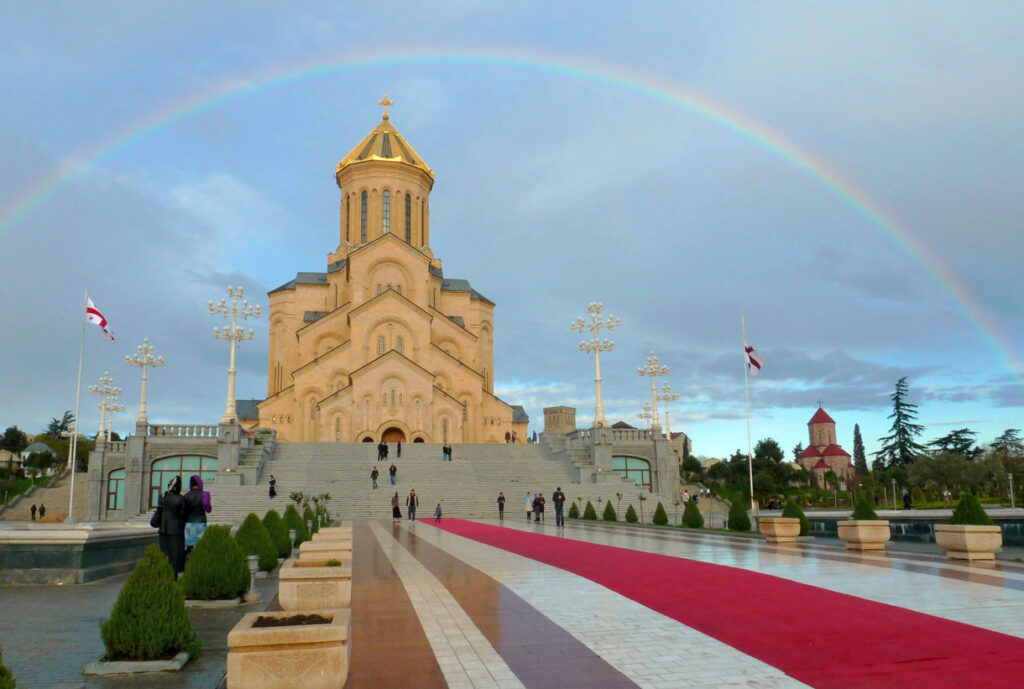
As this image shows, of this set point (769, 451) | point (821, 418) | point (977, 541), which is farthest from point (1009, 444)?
point (821, 418)

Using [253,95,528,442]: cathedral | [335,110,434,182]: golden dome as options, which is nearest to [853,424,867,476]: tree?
[253,95,528,442]: cathedral

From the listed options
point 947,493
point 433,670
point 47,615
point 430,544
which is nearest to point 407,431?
point 430,544

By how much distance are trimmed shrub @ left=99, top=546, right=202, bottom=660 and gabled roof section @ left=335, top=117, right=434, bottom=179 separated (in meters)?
51.9

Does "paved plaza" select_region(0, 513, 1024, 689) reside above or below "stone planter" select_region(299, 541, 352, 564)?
below

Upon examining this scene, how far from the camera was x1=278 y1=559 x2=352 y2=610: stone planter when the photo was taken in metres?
6.97

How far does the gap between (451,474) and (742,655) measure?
3052 cm

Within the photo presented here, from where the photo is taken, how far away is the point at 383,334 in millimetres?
49938

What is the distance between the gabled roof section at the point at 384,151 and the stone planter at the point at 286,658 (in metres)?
53.6

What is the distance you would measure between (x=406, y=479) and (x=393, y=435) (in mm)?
12061

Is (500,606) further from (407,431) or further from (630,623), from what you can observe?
(407,431)

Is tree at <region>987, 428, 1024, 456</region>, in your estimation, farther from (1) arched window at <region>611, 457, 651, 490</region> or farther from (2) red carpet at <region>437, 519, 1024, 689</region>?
(2) red carpet at <region>437, 519, 1024, 689</region>

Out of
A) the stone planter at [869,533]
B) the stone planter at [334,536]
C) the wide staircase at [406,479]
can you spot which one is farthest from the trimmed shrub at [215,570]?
the wide staircase at [406,479]

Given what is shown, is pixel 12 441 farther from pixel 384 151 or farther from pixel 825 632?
pixel 825 632

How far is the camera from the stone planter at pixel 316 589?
6.97 m
